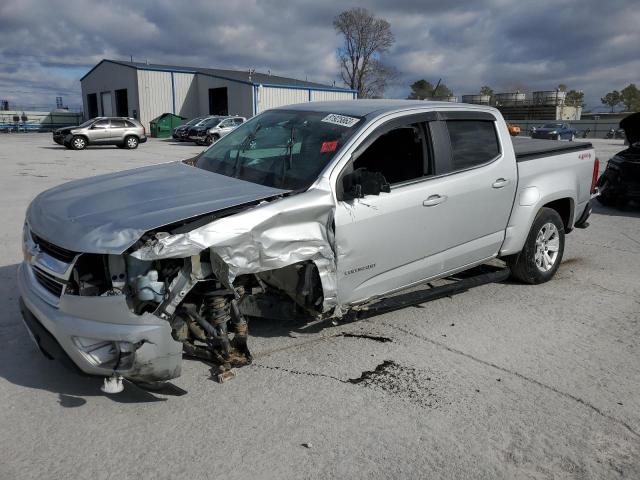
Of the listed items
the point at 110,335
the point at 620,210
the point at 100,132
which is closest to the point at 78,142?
the point at 100,132

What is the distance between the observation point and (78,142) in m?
25.0

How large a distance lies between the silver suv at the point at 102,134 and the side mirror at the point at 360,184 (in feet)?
80.5

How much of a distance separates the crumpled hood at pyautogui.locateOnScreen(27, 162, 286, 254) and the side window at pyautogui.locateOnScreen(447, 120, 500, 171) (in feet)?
5.98

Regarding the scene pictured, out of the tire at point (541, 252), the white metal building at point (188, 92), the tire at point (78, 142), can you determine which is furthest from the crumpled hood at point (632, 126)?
the white metal building at point (188, 92)

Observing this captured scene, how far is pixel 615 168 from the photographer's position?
9.95 meters

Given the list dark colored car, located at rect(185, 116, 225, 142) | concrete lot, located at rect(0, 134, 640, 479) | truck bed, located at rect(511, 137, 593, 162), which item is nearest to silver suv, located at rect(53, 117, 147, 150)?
dark colored car, located at rect(185, 116, 225, 142)

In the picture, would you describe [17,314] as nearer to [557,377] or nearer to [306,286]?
[306,286]

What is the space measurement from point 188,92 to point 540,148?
43683 millimetres

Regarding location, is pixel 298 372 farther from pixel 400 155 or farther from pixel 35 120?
pixel 35 120

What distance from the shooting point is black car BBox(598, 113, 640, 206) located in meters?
9.45

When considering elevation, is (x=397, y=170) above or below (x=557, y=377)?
above

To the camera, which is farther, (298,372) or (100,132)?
(100,132)

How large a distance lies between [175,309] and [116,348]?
40 centimetres

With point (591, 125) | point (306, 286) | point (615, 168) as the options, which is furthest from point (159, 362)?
point (591, 125)
